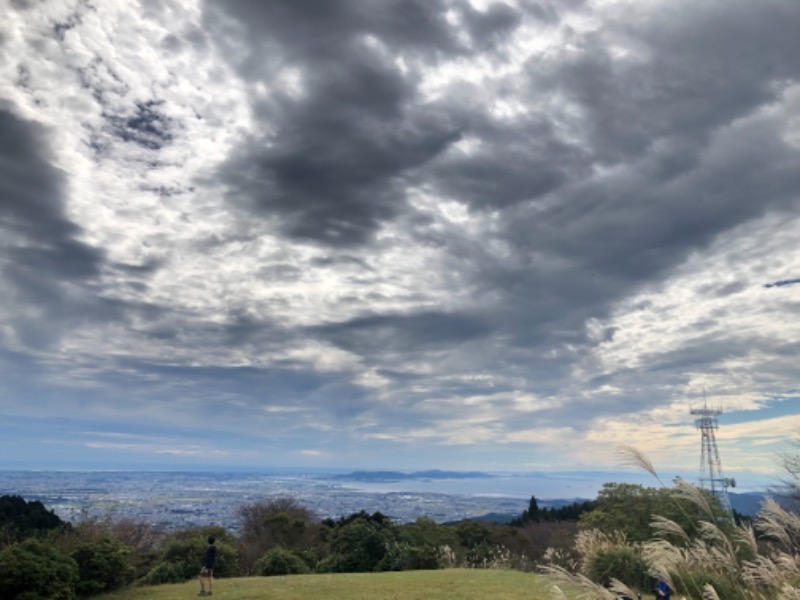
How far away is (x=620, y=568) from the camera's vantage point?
15.9 meters

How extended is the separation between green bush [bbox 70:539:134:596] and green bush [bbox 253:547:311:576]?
8.53m

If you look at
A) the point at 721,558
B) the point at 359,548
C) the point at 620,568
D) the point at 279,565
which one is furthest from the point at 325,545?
the point at 721,558

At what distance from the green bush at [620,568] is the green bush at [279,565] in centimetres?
1380

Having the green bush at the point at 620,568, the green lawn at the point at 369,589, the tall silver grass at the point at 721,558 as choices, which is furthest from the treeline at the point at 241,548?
the tall silver grass at the point at 721,558

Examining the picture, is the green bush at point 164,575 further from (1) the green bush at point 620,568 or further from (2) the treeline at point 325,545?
(1) the green bush at point 620,568

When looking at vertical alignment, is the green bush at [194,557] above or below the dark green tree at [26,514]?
below

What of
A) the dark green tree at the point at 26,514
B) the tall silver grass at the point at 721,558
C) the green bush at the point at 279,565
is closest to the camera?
the tall silver grass at the point at 721,558

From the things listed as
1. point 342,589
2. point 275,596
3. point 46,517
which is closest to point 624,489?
point 342,589

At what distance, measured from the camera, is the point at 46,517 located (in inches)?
1206

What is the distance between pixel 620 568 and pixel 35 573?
15575 millimetres

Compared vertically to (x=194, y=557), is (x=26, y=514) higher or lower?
higher

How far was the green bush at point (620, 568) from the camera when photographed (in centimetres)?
1574

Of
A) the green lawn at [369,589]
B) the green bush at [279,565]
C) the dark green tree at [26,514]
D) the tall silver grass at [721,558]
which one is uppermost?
the tall silver grass at [721,558]

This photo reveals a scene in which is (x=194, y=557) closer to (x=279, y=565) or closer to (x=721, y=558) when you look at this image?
(x=279, y=565)
